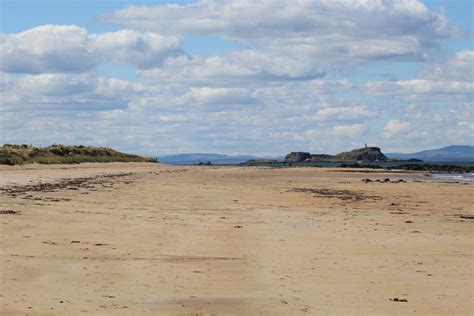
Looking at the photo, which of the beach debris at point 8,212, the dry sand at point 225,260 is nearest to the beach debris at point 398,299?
the dry sand at point 225,260

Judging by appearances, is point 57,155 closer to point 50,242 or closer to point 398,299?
point 50,242

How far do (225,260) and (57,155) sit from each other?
52.3 m

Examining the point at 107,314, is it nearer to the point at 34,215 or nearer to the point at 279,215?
the point at 34,215

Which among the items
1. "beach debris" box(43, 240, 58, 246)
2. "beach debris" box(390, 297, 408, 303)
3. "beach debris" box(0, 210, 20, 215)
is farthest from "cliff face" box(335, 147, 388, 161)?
"beach debris" box(390, 297, 408, 303)

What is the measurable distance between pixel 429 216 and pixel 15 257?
14.2m

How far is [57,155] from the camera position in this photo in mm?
62406

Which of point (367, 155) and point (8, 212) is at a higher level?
point (367, 155)

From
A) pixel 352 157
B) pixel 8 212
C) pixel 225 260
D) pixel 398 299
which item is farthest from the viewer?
pixel 352 157

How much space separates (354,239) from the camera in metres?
15.9

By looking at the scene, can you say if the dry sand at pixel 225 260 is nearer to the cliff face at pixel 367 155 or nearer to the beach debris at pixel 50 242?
the beach debris at pixel 50 242

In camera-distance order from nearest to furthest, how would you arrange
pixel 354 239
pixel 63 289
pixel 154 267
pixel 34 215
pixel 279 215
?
pixel 63 289
pixel 154 267
pixel 354 239
pixel 34 215
pixel 279 215

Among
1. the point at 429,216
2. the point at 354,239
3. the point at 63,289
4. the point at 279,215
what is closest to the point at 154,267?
the point at 63,289

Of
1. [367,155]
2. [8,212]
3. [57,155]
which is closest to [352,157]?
[367,155]

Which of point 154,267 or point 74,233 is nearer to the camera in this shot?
point 154,267
